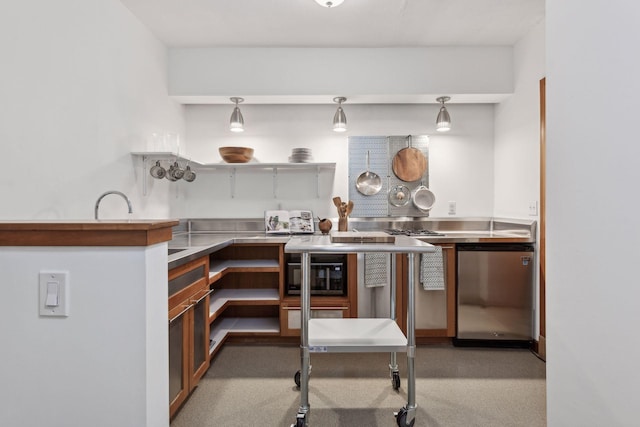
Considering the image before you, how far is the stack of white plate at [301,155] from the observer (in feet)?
10.8

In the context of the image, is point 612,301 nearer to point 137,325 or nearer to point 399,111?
point 137,325

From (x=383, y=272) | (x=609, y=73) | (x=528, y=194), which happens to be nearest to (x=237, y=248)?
(x=383, y=272)

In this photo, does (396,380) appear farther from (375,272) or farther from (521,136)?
(521,136)

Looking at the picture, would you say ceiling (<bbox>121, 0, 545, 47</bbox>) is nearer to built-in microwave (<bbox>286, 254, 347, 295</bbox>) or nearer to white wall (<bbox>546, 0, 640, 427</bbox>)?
white wall (<bbox>546, 0, 640, 427</bbox>)

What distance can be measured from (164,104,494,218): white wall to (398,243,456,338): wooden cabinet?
2.83 feet

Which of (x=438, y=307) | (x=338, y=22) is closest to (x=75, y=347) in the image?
(x=438, y=307)

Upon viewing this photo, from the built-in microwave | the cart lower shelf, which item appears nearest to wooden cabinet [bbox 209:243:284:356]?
the built-in microwave

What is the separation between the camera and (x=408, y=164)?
352cm

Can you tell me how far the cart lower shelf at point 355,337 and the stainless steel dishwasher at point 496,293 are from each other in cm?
115

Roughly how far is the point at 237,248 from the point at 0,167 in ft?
6.39

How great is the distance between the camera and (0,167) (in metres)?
1.49

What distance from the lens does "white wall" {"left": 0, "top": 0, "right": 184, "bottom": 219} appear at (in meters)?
1.55

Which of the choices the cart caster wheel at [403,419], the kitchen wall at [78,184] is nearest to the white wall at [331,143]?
the kitchen wall at [78,184]

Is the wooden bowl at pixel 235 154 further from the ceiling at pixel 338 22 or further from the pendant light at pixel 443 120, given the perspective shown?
the pendant light at pixel 443 120
